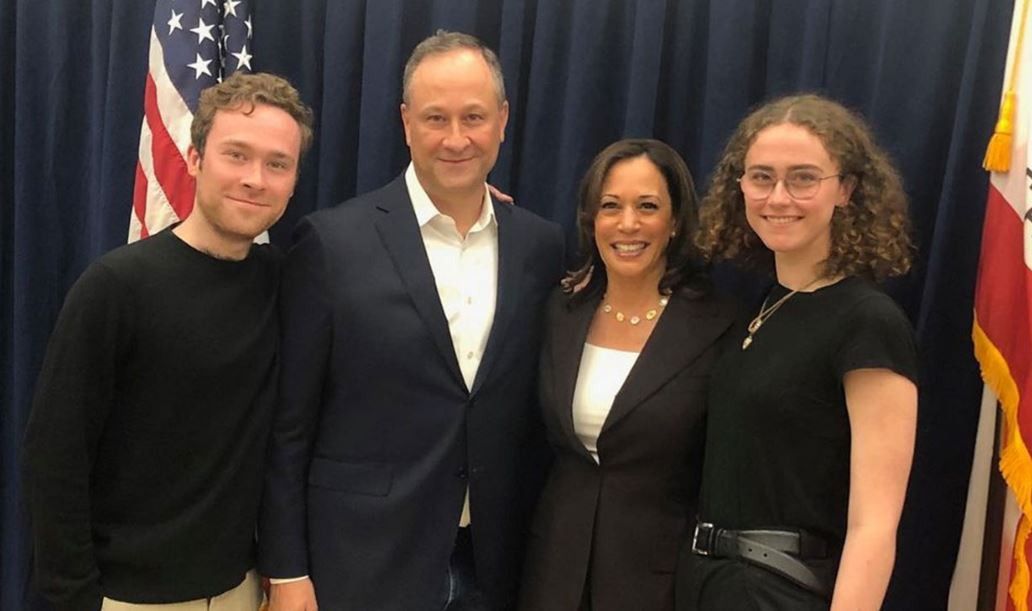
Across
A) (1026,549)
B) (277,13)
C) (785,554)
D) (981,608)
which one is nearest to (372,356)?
(785,554)

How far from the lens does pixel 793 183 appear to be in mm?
1486

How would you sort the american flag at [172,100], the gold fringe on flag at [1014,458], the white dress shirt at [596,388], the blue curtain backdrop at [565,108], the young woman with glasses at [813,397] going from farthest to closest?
the american flag at [172,100], the blue curtain backdrop at [565,108], the white dress shirt at [596,388], the gold fringe on flag at [1014,458], the young woman with glasses at [813,397]

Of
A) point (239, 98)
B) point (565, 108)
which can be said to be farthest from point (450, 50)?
point (565, 108)

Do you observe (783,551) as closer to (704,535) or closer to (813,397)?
(704,535)

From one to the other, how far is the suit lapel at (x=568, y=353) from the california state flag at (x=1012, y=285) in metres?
0.83

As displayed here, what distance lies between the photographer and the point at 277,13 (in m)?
2.30

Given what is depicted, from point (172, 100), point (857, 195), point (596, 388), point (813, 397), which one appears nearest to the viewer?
point (813, 397)

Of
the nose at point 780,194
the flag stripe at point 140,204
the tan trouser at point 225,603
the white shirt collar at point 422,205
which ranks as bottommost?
the tan trouser at point 225,603

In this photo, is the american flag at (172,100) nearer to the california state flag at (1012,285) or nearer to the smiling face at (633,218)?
the smiling face at (633,218)

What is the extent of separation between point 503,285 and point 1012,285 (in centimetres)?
106

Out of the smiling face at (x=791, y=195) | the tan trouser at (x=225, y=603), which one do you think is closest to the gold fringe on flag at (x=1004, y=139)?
the smiling face at (x=791, y=195)

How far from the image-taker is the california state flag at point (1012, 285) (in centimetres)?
165

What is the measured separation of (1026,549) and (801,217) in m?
0.82

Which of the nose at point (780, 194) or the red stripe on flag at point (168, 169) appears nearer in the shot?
the nose at point (780, 194)
